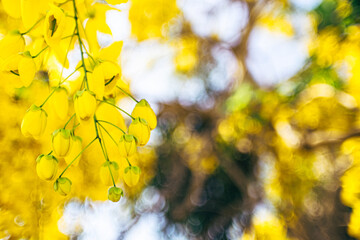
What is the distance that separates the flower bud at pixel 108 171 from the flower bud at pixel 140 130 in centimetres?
3

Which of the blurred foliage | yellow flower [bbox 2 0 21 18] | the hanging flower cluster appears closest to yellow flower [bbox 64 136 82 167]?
the hanging flower cluster

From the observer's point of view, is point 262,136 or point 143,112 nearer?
point 143,112

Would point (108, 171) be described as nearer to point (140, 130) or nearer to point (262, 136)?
point (140, 130)

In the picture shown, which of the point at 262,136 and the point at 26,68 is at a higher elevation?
the point at 26,68

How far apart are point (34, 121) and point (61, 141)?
27 mm

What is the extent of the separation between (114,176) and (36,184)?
0.31 meters

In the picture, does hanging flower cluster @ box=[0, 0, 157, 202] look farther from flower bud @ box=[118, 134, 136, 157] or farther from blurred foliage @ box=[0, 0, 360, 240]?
blurred foliage @ box=[0, 0, 360, 240]

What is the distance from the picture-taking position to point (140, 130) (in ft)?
0.95

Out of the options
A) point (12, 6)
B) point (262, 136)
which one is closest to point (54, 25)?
point (12, 6)

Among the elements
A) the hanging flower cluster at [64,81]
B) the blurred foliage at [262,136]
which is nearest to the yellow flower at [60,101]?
the hanging flower cluster at [64,81]

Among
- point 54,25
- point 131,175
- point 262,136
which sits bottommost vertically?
point 262,136

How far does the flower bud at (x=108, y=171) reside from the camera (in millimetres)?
299

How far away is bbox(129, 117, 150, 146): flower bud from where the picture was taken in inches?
11.4

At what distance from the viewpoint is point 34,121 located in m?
0.28
